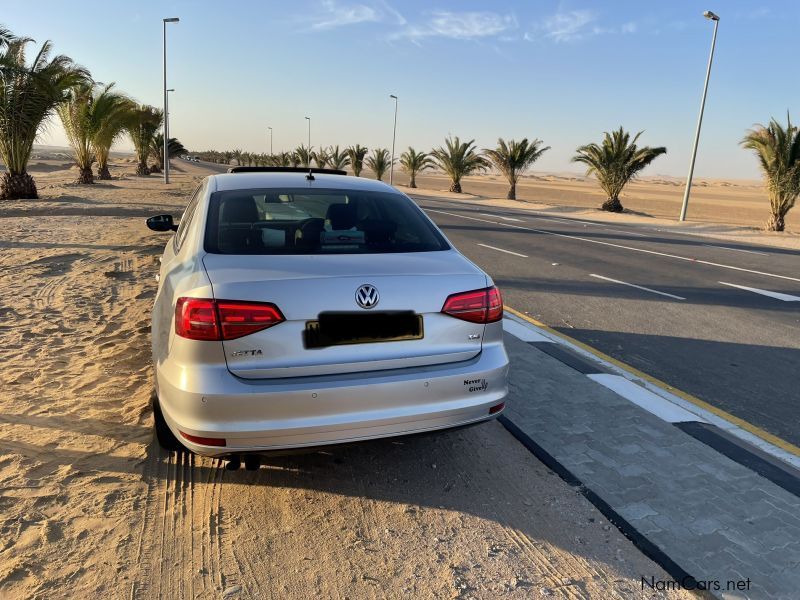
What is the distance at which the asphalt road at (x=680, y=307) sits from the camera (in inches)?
192

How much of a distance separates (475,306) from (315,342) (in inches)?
33.7

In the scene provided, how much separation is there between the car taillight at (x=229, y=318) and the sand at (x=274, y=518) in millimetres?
886

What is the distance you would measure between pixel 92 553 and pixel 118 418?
4.50 ft

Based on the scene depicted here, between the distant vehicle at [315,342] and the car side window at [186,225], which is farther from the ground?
the car side window at [186,225]

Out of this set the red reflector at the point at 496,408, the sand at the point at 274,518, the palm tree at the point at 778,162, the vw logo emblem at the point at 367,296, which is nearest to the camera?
the sand at the point at 274,518

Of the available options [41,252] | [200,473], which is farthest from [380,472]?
[41,252]

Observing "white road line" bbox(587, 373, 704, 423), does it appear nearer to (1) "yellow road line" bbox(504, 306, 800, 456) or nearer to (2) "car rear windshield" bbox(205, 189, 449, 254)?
(1) "yellow road line" bbox(504, 306, 800, 456)

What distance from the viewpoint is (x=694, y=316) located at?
727cm

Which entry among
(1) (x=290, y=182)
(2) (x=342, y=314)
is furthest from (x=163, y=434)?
(1) (x=290, y=182)

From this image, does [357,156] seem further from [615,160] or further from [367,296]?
[367,296]

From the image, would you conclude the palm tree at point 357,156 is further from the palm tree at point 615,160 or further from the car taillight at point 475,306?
the car taillight at point 475,306

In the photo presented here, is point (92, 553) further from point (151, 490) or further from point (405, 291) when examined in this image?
point (405, 291)

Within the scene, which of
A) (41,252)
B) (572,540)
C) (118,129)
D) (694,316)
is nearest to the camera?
(572,540)

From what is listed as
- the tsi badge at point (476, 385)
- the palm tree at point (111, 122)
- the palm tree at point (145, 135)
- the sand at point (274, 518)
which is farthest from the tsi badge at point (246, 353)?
the palm tree at point (145, 135)
